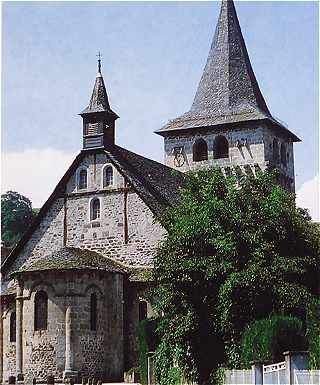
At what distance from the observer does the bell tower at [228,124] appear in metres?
68.4

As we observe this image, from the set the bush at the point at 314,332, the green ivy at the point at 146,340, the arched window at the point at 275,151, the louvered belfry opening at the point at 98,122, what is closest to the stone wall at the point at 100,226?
the louvered belfry opening at the point at 98,122

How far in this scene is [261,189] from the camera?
38938 mm

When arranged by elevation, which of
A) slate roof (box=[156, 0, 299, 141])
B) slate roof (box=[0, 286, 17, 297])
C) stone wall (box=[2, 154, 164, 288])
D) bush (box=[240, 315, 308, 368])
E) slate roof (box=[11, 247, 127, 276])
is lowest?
bush (box=[240, 315, 308, 368])

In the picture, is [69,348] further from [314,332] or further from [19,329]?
[314,332]

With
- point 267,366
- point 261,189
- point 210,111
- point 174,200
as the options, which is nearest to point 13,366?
point 174,200

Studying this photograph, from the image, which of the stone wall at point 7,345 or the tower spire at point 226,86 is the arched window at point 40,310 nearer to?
the stone wall at point 7,345

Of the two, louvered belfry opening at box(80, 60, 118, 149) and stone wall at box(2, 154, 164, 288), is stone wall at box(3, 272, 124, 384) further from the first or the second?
louvered belfry opening at box(80, 60, 118, 149)

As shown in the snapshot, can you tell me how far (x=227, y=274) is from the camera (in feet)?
115

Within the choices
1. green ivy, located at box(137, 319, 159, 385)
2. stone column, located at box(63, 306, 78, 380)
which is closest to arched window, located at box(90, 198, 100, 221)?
stone column, located at box(63, 306, 78, 380)

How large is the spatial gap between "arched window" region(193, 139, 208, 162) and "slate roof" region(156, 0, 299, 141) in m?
1.53

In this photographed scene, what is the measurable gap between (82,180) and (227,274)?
18777 millimetres

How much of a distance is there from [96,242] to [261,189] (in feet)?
48.3

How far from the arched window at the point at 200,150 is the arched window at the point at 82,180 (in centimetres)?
1979

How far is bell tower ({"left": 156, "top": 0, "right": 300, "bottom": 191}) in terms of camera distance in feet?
224
